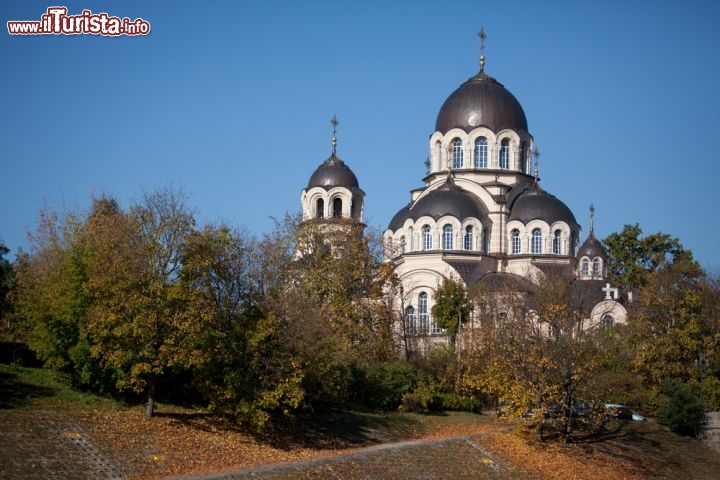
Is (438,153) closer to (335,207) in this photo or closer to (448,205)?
(448,205)

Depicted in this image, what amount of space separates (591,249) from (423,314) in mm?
11931

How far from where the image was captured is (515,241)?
58.3m

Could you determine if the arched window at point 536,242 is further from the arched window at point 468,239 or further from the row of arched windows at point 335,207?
the row of arched windows at point 335,207

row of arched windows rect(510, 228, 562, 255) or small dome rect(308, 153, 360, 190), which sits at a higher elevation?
small dome rect(308, 153, 360, 190)

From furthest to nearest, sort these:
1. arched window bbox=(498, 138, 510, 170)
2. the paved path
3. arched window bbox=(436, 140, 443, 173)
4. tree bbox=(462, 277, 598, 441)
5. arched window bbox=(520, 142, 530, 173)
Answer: arched window bbox=(436, 140, 443, 173) < arched window bbox=(520, 142, 530, 173) < arched window bbox=(498, 138, 510, 170) < tree bbox=(462, 277, 598, 441) < the paved path

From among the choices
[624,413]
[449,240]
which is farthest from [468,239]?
[624,413]

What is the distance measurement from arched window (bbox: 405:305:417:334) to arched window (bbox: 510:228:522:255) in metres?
7.81

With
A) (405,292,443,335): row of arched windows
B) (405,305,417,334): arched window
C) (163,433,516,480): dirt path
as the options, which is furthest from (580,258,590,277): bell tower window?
(163,433,516,480): dirt path

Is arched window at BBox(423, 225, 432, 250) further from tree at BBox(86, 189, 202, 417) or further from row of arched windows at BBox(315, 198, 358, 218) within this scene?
tree at BBox(86, 189, 202, 417)

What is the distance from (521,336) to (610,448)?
209 inches

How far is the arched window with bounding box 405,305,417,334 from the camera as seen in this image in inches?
1998

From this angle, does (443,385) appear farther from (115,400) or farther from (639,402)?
(115,400)

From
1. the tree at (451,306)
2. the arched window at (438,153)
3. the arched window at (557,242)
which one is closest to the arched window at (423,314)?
the tree at (451,306)

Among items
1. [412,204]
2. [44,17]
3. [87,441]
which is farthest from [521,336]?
[412,204]
